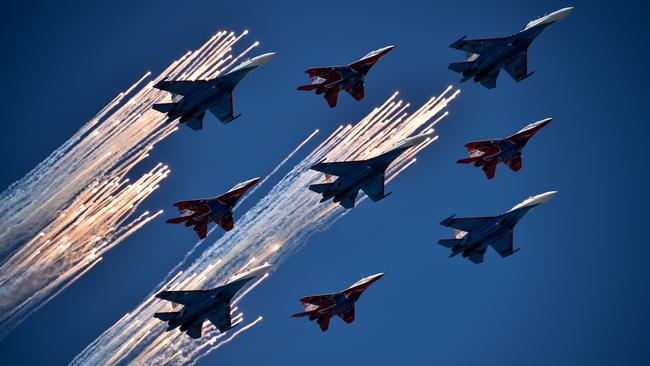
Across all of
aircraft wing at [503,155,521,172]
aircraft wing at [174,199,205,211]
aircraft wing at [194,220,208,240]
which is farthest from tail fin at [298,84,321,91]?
aircraft wing at [503,155,521,172]

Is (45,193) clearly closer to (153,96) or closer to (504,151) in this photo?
(153,96)

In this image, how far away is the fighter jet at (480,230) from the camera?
65.2m

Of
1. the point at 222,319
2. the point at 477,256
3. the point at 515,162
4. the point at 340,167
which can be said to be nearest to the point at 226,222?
the point at 222,319

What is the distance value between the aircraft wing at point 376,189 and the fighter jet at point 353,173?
0.26 m

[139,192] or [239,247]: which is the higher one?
[139,192]

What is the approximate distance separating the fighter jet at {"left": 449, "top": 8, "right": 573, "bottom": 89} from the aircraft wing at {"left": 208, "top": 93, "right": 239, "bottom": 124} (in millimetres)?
17070

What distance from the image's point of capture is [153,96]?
68750 millimetres

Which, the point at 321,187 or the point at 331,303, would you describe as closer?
the point at 321,187

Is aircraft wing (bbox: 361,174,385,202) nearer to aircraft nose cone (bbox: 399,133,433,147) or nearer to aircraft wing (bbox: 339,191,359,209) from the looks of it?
aircraft wing (bbox: 339,191,359,209)

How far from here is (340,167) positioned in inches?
2442

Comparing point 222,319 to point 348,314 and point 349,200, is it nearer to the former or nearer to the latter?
point 348,314

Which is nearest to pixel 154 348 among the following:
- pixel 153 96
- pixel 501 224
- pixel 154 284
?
pixel 154 284

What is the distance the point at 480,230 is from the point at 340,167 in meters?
12.5

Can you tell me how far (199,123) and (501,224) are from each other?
24.8 metres
